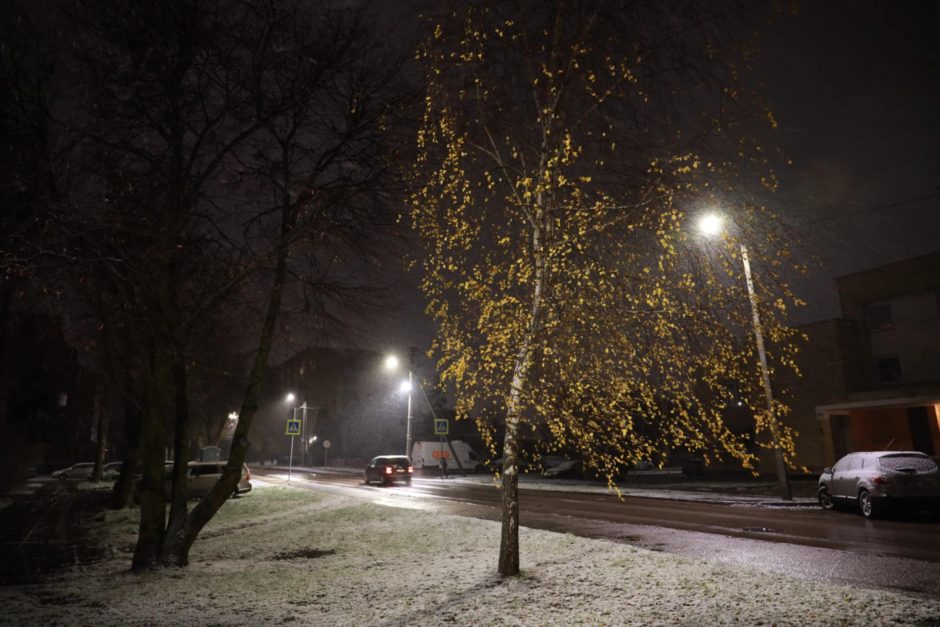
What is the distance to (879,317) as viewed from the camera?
105ft

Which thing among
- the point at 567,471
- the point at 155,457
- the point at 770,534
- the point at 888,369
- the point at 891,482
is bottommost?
the point at 567,471

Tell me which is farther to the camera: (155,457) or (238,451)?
(238,451)

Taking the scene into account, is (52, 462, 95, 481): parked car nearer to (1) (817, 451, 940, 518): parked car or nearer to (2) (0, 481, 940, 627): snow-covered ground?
(2) (0, 481, 940, 627): snow-covered ground

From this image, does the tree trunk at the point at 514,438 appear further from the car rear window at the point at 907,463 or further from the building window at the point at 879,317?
the building window at the point at 879,317

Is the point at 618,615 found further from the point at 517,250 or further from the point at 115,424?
the point at 115,424

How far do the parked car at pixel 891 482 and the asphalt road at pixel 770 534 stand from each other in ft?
1.55

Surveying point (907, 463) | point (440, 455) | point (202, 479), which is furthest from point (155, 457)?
point (440, 455)

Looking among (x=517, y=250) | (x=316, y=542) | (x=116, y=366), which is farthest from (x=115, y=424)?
(x=517, y=250)

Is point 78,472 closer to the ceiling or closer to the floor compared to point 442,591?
closer to the floor

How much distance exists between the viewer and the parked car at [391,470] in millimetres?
32125

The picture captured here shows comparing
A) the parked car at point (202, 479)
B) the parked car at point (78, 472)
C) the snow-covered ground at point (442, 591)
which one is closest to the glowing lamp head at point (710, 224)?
the snow-covered ground at point (442, 591)

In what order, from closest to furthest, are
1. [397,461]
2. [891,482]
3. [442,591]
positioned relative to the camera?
[442,591] < [891,482] < [397,461]

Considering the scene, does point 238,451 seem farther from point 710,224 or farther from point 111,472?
point 111,472

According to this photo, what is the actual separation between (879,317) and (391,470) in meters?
27.9
